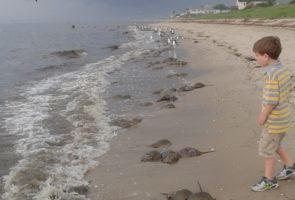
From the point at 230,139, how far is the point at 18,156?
4660mm

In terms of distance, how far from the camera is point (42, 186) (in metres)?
7.61

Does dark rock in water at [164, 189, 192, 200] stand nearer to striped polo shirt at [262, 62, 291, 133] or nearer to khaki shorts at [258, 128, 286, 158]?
khaki shorts at [258, 128, 286, 158]

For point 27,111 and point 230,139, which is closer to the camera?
point 230,139

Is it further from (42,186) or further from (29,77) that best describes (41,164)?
(29,77)

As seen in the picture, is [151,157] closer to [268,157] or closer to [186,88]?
[268,157]

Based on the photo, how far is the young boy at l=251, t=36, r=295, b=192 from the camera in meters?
5.88

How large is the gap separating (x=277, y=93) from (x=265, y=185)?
1.42 m

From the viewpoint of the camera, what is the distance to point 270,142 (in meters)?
6.25

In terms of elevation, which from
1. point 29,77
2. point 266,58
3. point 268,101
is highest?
point 266,58

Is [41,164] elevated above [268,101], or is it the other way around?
[268,101]

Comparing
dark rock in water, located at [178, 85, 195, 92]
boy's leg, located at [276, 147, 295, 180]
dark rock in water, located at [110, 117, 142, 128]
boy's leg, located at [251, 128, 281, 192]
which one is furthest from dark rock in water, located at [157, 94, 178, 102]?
boy's leg, located at [251, 128, 281, 192]

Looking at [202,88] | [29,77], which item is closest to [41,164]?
[202,88]

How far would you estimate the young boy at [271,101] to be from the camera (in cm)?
588

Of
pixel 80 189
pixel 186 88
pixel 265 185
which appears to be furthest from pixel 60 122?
pixel 265 185
